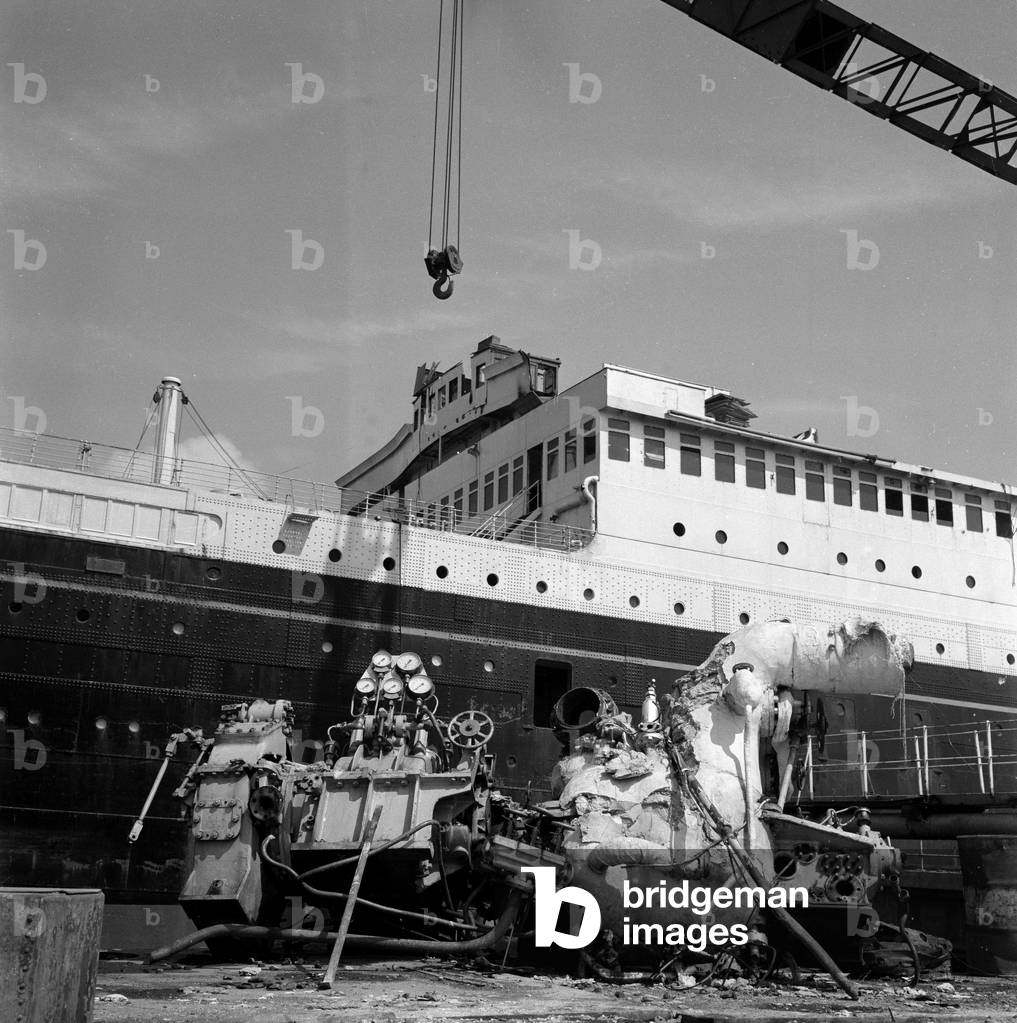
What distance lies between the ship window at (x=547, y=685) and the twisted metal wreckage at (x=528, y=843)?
7604 millimetres

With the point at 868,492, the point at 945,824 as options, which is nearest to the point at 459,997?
the point at 945,824

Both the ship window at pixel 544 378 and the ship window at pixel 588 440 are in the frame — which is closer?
the ship window at pixel 588 440

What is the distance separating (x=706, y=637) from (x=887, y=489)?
25.3ft

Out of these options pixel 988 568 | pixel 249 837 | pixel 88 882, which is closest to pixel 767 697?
pixel 249 837

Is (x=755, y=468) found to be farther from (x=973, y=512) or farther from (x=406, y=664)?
(x=406, y=664)

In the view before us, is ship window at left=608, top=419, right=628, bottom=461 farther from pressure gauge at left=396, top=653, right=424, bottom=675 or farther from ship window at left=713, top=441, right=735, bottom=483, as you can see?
pressure gauge at left=396, top=653, right=424, bottom=675

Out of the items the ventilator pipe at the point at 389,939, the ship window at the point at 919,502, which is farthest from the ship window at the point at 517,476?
the ventilator pipe at the point at 389,939

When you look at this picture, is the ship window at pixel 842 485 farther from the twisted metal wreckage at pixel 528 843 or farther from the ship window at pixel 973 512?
the twisted metal wreckage at pixel 528 843

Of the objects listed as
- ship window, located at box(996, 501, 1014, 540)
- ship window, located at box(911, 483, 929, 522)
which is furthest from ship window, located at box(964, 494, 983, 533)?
ship window, located at box(911, 483, 929, 522)

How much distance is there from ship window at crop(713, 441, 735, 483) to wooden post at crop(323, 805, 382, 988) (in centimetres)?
1515

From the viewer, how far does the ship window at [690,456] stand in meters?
26.5

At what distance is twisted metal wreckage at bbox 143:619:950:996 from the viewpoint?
43.0ft

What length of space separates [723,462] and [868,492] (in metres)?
4.36

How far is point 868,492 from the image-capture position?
28797 millimetres
